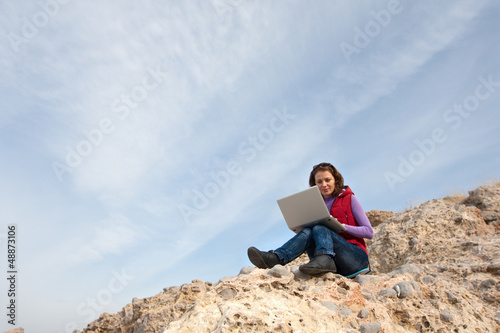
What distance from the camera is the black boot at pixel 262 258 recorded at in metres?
4.22

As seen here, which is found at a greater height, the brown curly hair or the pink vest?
the brown curly hair

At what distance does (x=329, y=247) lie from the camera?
427 cm

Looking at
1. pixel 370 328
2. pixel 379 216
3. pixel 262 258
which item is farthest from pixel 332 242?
pixel 379 216

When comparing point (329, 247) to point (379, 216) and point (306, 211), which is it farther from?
point (379, 216)

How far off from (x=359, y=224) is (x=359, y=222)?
32 mm

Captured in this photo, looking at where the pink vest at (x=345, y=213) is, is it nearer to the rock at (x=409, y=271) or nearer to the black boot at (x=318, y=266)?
the rock at (x=409, y=271)

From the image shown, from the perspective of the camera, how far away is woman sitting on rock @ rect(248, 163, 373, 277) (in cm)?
422

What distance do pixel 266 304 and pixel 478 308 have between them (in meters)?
2.35

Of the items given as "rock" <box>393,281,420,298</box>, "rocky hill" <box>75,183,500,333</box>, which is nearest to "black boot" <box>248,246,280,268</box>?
"rocky hill" <box>75,183,500,333</box>

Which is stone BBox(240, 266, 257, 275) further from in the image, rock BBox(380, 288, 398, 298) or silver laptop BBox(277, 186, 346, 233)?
rock BBox(380, 288, 398, 298)

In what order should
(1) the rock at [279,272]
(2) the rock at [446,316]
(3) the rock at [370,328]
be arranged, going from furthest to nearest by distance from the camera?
(1) the rock at [279,272] → (2) the rock at [446,316] → (3) the rock at [370,328]

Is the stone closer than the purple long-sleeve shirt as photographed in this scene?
Yes

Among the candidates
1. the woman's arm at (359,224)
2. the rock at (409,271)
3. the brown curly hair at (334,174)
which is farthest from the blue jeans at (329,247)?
the brown curly hair at (334,174)

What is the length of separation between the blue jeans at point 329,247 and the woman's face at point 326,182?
0.74 meters
